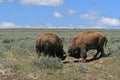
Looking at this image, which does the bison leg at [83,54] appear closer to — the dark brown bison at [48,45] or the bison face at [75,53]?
the bison face at [75,53]

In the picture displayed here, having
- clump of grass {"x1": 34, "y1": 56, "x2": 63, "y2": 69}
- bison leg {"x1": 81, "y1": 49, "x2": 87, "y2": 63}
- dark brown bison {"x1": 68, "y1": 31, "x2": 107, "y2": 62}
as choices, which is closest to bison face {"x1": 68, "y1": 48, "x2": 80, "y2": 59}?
dark brown bison {"x1": 68, "y1": 31, "x2": 107, "y2": 62}

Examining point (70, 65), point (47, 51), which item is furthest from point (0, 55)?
point (70, 65)

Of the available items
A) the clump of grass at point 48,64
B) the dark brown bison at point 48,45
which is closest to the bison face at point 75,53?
the dark brown bison at point 48,45

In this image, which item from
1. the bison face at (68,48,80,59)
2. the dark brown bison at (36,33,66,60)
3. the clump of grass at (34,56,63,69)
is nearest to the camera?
the clump of grass at (34,56,63,69)

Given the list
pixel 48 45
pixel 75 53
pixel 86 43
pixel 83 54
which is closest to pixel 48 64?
pixel 48 45

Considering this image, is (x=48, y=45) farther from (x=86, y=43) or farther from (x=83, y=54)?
(x=86, y=43)

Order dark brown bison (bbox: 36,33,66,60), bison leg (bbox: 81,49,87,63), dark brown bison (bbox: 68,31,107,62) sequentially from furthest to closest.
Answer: dark brown bison (bbox: 68,31,107,62) → bison leg (bbox: 81,49,87,63) → dark brown bison (bbox: 36,33,66,60)

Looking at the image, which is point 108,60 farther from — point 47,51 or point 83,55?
point 47,51

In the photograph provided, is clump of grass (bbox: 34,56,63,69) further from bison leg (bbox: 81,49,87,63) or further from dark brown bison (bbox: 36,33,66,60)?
bison leg (bbox: 81,49,87,63)

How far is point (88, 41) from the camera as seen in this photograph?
18812 millimetres

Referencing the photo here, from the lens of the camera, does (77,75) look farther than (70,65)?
No

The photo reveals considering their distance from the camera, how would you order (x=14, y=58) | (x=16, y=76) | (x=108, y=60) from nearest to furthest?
(x=16, y=76)
(x=108, y=60)
(x=14, y=58)

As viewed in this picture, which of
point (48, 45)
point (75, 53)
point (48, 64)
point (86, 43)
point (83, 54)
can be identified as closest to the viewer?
point (48, 64)

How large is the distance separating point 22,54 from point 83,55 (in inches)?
151
